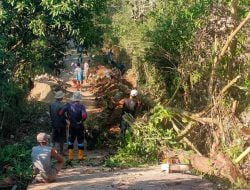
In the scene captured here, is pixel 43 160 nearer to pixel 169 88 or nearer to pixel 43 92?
pixel 169 88

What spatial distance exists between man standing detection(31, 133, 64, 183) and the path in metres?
0.15

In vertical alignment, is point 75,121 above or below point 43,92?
below

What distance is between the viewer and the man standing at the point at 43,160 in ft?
26.3

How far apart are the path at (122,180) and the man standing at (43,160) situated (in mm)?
147

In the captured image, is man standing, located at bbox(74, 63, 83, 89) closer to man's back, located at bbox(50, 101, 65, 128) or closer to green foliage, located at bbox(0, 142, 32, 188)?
man's back, located at bbox(50, 101, 65, 128)

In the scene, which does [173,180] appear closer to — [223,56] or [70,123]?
[70,123]

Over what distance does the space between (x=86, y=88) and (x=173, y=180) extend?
56.2 feet

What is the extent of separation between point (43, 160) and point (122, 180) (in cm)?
146

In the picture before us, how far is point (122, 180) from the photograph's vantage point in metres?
8.36

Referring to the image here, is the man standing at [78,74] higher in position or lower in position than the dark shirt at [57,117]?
higher

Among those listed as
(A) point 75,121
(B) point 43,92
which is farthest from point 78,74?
(A) point 75,121

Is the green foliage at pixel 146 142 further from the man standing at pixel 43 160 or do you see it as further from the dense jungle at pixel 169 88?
the man standing at pixel 43 160

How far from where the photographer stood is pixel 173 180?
324 inches

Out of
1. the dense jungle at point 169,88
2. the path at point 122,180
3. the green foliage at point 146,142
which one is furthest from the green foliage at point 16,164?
the green foliage at point 146,142
